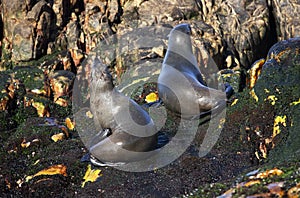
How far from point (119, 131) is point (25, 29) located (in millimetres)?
23272

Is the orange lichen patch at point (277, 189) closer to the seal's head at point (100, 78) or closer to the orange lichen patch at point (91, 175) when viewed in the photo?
the orange lichen patch at point (91, 175)

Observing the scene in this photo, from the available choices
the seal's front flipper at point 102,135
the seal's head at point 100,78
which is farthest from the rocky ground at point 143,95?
the seal's head at point 100,78

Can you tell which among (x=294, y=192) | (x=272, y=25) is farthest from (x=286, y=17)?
(x=294, y=192)

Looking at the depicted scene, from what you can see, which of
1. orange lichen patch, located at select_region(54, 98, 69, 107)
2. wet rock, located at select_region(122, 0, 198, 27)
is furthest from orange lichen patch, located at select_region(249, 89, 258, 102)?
wet rock, located at select_region(122, 0, 198, 27)

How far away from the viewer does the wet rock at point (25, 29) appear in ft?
92.3

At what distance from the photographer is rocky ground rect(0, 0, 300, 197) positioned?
20.1 ft

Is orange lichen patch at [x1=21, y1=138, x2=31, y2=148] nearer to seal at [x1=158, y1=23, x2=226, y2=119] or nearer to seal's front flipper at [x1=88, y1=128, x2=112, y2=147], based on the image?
seal's front flipper at [x1=88, y1=128, x2=112, y2=147]

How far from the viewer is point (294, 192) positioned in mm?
3604

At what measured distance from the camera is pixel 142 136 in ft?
22.1

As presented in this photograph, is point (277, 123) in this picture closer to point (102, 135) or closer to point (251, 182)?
point (102, 135)

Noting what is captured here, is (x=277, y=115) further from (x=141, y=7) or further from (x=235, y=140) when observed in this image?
(x=141, y=7)

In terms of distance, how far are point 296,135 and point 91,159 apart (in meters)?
2.90

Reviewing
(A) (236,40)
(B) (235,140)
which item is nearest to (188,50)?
(B) (235,140)

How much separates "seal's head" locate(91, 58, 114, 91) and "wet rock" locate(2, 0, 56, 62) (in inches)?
847
